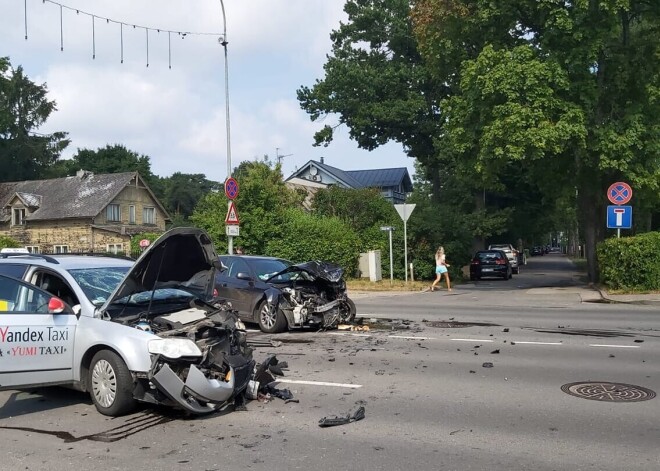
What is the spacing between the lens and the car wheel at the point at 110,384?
6055 millimetres

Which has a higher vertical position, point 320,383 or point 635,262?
point 635,262

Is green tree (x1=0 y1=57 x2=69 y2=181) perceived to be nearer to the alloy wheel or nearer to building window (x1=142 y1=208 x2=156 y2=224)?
building window (x1=142 y1=208 x2=156 y2=224)

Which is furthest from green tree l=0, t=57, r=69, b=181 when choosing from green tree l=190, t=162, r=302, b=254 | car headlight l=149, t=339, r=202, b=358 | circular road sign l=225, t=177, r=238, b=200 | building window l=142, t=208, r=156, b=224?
car headlight l=149, t=339, r=202, b=358

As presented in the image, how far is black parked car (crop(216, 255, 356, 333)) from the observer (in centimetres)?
1205

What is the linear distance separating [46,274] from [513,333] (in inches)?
328

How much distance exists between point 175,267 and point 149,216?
55106mm

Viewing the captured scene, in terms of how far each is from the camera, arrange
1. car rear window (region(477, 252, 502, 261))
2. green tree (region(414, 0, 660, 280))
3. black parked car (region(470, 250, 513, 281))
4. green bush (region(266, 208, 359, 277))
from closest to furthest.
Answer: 1. green tree (region(414, 0, 660, 280))
2. green bush (region(266, 208, 359, 277))
3. black parked car (region(470, 250, 513, 281))
4. car rear window (region(477, 252, 502, 261))

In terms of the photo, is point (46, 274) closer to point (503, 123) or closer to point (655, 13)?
point (503, 123)

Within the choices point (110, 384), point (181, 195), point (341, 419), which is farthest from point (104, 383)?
point (181, 195)

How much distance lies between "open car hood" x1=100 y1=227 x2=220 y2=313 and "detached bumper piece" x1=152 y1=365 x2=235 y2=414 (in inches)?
44.7

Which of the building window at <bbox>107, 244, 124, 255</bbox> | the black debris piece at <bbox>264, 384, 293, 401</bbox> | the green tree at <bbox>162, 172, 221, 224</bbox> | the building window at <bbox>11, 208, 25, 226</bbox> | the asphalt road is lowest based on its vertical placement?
the asphalt road

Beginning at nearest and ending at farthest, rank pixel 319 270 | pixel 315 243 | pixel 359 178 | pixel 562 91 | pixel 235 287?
pixel 319 270 → pixel 235 287 → pixel 562 91 → pixel 315 243 → pixel 359 178

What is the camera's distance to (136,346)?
6.04 metres

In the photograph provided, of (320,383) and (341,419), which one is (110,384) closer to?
(341,419)
